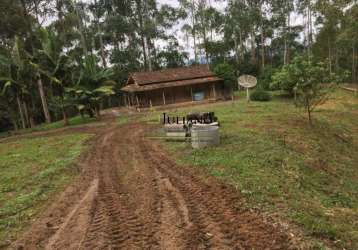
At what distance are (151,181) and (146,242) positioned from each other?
2926 mm

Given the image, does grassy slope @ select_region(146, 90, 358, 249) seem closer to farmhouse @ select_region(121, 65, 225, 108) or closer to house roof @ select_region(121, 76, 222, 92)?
house roof @ select_region(121, 76, 222, 92)

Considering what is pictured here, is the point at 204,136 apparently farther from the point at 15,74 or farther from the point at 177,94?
the point at 177,94

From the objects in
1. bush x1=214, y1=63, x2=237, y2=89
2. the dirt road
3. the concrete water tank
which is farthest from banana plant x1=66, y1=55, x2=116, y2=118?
the dirt road

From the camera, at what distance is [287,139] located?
11.3 m

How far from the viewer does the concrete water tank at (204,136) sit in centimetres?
1009

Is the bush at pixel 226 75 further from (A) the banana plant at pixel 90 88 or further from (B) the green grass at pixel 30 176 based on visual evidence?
(B) the green grass at pixel 30 176

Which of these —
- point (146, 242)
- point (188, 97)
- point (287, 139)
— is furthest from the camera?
point (188, 97)

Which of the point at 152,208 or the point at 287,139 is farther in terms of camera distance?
the point at 287,139

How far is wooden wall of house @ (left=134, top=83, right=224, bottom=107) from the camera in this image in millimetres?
28953

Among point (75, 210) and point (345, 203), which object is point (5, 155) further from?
point (345, 203)

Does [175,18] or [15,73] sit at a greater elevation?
[175,18]

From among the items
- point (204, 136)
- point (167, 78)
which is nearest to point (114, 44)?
point (167, 78)

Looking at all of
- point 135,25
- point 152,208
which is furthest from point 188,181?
point 135,25

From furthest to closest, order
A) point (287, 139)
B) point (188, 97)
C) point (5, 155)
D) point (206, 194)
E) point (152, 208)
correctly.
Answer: point (188, 97)
point (5, 155)
point (287, 139)
point (206, 194)
point (152, 208)
